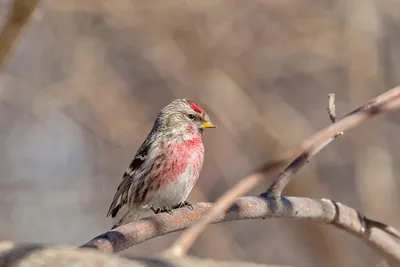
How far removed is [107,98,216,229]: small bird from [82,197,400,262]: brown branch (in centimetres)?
74

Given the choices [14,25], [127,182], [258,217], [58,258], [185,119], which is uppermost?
[185,119]

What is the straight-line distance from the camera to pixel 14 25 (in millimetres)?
1889

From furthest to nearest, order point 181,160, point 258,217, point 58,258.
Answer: point 181,160, point 258,217, point 58,258

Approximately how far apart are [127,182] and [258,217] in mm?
1229

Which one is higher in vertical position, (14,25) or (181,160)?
(181,160)

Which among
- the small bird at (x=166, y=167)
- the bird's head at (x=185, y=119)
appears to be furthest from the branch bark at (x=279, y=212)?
the bird's head at (x=185, y=119)

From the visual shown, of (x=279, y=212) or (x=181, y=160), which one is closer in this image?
(x=279, y=212)

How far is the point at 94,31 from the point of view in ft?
17.6

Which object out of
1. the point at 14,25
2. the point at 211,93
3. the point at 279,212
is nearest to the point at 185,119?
the point at 279,212

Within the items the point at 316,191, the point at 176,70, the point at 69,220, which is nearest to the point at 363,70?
the point at 316,191

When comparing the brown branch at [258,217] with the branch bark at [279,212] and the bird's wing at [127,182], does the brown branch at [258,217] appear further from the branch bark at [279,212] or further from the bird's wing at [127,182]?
the bird's wing at [127,182]

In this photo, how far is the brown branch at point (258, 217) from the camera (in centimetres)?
166

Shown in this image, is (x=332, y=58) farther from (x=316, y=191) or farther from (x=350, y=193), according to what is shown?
(x=350, y=193)

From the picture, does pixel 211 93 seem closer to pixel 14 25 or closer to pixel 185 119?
pixel 185 119
